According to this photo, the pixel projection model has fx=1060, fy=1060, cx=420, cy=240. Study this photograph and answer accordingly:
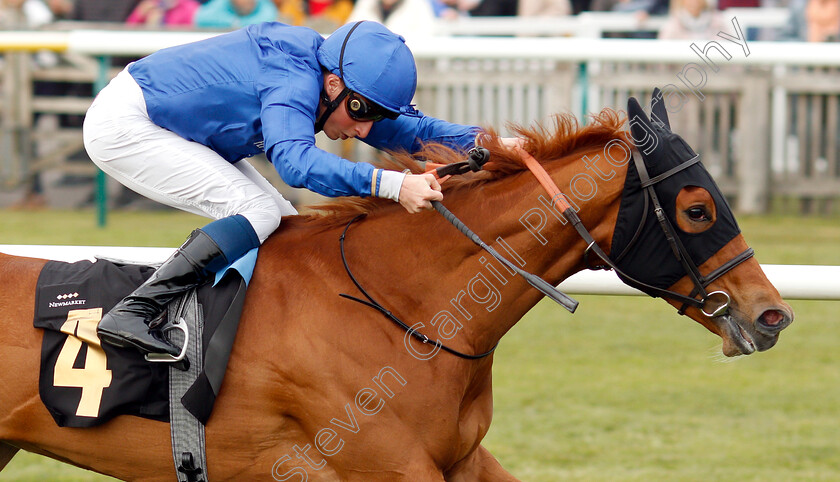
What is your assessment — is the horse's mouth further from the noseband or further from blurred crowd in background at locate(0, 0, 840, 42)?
blurred crowd in background at locate(0, 0, 840, 42)

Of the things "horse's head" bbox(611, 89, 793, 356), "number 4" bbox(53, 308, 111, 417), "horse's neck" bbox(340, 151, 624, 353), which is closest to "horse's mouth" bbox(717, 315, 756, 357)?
"horse's head" bbox(611, 89, 793, 356)

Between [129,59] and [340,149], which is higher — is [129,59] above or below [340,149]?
above

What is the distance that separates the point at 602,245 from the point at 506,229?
26 centimetres

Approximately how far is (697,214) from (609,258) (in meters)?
0.26

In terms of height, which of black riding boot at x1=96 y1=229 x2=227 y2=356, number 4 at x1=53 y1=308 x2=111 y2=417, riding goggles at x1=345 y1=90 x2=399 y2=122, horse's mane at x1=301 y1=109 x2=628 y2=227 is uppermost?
riding goggles at x1=345 y1=90 x2=399 y2=122

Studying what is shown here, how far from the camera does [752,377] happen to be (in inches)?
230

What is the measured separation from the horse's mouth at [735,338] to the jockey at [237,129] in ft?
2.74

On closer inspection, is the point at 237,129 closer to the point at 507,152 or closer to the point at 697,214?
the point at 507,152

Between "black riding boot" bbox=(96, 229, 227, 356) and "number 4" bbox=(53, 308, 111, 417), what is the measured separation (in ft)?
0.19

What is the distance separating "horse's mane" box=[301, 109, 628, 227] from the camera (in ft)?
9.61

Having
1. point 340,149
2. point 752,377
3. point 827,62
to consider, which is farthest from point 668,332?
point 340,149

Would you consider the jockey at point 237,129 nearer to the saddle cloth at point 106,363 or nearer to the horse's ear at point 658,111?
the saddle cloth at point 106,363

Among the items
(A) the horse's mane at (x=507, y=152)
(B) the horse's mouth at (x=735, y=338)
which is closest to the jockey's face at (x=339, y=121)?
(A) the horse's mane at (x=507, y=152)

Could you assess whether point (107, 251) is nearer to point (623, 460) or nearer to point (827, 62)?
point (623, 460)
